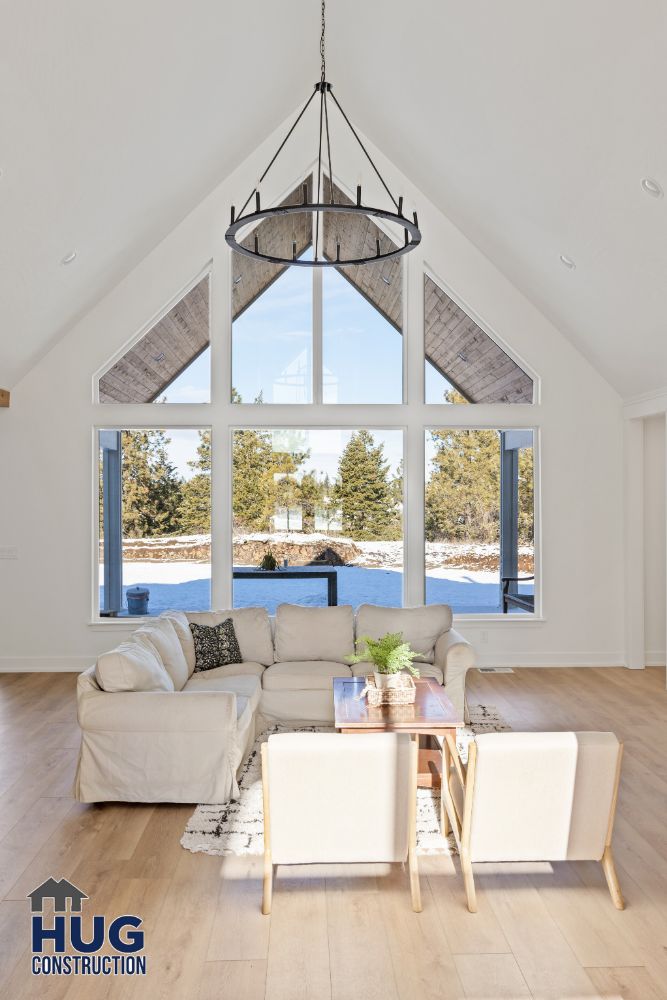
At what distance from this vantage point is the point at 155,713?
4.38 metres

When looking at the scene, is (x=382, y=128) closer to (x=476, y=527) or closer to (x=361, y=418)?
(x=361, y=418)

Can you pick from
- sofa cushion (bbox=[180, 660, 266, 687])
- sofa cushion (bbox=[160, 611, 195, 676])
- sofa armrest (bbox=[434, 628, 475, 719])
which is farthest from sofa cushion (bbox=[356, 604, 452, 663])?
sofa cushion (bbox=[160, 611, 195, 676])

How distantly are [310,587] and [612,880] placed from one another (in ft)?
16.7

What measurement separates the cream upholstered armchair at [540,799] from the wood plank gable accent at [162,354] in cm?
588

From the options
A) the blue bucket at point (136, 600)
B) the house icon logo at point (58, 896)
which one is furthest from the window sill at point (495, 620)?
the house icon logo at point (58, 896)

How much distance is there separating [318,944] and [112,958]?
2.58ft

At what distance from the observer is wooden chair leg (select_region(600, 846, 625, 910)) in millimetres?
3271

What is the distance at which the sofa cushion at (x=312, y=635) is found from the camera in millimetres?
6285

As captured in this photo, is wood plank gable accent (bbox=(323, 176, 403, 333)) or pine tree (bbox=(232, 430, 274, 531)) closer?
pine tree (bbox=(232, 430, 274, 531))

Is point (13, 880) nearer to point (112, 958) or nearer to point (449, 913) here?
point (112, 958)

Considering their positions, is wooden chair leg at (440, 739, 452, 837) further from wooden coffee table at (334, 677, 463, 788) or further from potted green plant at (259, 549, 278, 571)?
potted green plant at (259, 549, 278, 571)

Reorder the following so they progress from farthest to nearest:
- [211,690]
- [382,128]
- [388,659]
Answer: [382,128] < [211,690] < [388,659]

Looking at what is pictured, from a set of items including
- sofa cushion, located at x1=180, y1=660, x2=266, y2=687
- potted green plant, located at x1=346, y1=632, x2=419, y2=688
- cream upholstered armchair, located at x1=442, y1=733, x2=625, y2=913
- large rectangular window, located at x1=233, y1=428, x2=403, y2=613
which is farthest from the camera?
large rectangular window, located at x1=233, y1=428, x2=403, y2=613

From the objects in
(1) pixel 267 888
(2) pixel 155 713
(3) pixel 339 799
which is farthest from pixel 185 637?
(3) pixel 339 799
